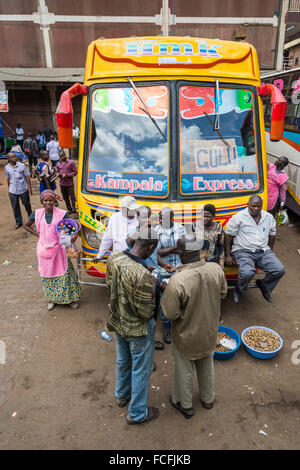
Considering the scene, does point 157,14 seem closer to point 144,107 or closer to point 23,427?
point 144,107

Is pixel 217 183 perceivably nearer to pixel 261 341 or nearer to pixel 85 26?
pixel 261 341

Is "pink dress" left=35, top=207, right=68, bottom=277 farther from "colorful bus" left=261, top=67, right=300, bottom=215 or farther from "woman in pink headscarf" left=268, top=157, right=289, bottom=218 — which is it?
"colorful bus" left=261, top=67, right=300, bottom=215

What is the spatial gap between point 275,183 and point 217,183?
2.77m

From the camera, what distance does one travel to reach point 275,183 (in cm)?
641

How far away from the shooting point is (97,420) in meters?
2.96

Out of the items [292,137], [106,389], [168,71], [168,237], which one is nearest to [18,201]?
[168,71]

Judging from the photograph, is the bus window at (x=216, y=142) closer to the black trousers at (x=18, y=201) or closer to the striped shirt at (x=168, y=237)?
the striped shirt at (x=168, y=237)

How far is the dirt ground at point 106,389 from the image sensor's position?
2.78m

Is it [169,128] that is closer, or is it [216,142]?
[169,128]

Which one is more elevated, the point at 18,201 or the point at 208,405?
the point at 18,201

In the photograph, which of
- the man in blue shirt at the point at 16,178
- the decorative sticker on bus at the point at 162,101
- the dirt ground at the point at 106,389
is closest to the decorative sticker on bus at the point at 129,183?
the decorative sticker on bus at the point at 162,101

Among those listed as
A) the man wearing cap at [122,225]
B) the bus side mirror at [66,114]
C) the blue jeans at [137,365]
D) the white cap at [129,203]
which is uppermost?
the bus side mirror at [66,114]

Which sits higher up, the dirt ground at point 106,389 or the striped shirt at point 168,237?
the striped shirt at point 168,237
